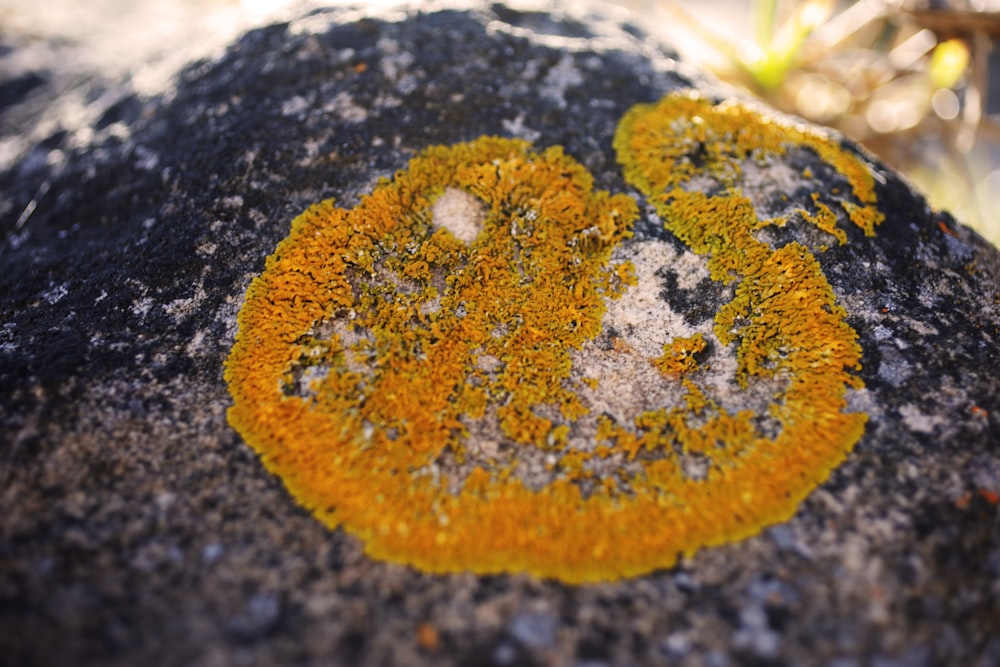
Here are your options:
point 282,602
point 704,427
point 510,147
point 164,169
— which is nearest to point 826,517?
point 704,427

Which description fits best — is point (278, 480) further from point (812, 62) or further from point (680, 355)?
point (812, 62)

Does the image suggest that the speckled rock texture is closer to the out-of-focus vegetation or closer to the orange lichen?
the orange lichen

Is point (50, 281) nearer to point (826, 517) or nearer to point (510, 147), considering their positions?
point (510, 147)

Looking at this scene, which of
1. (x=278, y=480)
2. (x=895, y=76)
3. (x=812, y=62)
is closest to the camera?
(x=278, y=480)

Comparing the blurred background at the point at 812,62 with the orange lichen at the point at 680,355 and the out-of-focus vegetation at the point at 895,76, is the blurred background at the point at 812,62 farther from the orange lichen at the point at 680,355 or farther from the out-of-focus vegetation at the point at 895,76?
the orange lichen at the point at 680,355

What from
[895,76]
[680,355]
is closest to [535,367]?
[680,355]
